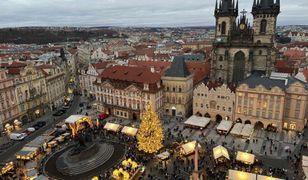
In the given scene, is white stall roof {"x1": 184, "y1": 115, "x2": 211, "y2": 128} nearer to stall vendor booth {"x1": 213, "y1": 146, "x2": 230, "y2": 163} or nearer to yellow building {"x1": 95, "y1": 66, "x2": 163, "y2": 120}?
yellow building {"x1": 95, "y1": 66, "x2": 163, "y2": 120}

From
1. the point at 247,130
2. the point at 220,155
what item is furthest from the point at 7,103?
the point at 247,130

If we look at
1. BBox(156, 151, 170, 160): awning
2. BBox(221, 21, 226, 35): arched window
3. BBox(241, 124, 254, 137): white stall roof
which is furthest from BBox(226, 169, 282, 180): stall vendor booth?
BBox(221, 21, 226, 35): arched window

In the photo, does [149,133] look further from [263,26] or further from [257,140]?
[263,26]

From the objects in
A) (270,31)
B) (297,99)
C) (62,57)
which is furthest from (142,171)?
(62,57)

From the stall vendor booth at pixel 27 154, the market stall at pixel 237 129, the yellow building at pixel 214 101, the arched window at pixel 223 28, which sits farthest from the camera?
the arched window at pixel 223 28

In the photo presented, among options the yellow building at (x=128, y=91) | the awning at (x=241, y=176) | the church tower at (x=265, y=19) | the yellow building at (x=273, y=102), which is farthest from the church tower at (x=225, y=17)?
the awning at (x=241, y=176)

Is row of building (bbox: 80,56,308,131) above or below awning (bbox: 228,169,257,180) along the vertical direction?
above

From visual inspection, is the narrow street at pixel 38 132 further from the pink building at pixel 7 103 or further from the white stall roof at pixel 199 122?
the white stall roof at pixel 199 122

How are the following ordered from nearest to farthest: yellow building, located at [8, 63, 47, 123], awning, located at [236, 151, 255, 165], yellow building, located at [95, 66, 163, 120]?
1. awning, located at [236, 151, 255, 165]
2. yellow building, located at [95, 66, 163, 120]
3. yellow building, located at [8, 63, 47, 123]
